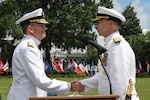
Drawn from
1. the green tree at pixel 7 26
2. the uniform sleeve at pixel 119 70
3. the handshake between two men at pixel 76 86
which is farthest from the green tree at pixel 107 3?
the uniform sleeve at pixel 119 70

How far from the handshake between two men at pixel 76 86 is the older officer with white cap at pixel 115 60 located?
0.25 m

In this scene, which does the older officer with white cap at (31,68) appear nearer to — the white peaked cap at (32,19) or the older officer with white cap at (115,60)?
the white peaked cap at (32,19)

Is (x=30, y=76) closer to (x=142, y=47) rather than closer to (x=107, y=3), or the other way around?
(x=107, y=3)

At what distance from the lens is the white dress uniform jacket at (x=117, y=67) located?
15.9 ft

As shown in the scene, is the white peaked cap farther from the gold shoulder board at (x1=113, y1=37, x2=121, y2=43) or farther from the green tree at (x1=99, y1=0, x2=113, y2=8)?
the green tree at (x1=99, y1=0, x2=113, y2=8)

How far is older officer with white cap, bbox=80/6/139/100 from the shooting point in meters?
4.85

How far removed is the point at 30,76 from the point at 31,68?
0.31 ft

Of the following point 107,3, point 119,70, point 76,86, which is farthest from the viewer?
point 107,3

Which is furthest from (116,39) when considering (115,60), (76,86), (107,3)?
(107,3)

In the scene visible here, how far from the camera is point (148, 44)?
6538cm

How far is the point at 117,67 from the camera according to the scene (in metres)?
4.85

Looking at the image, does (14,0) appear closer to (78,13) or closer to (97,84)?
(78,13)

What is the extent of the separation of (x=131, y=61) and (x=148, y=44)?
6115cm

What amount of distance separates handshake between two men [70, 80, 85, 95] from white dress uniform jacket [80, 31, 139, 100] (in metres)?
0.30
